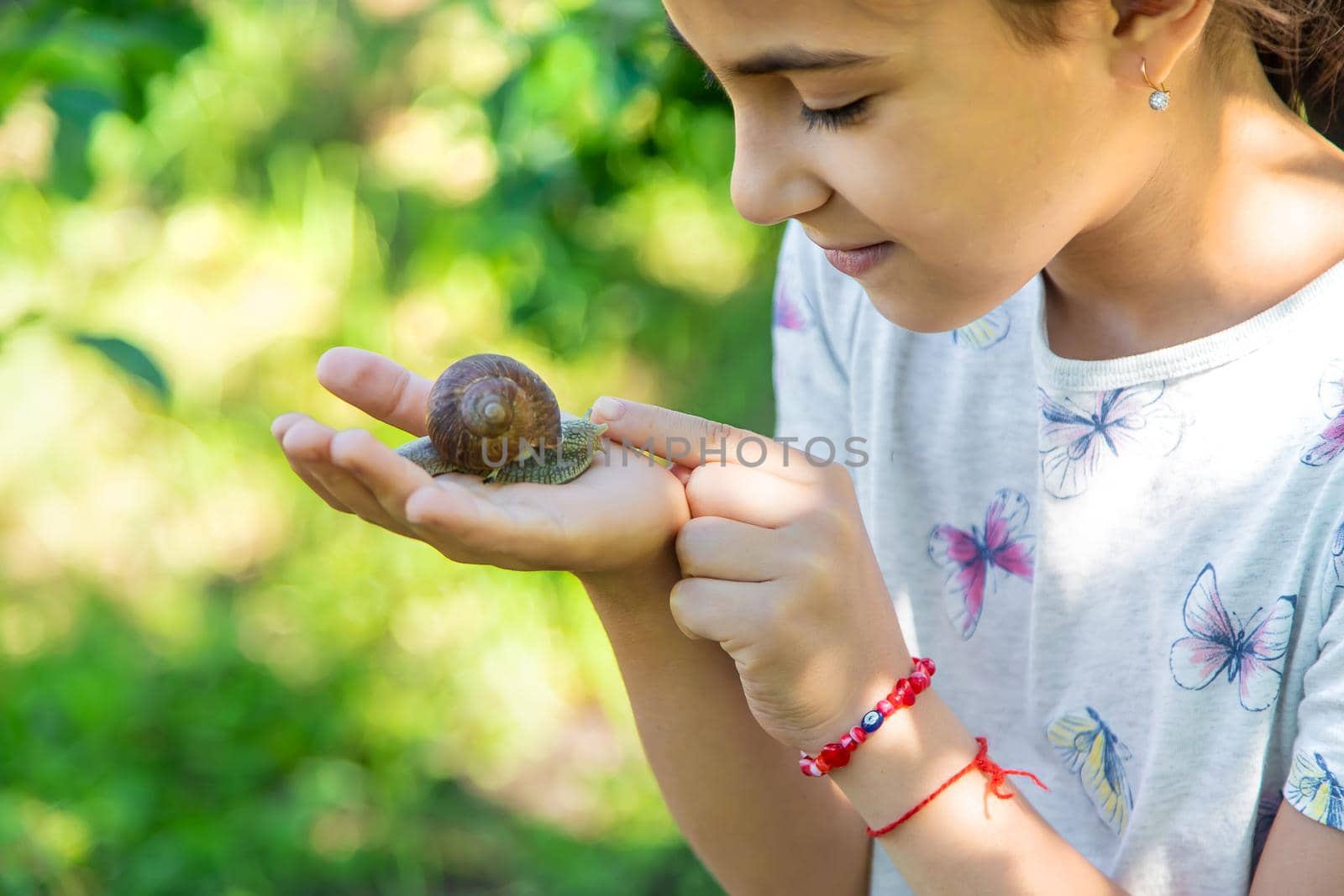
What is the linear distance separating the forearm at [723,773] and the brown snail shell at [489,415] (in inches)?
8.5

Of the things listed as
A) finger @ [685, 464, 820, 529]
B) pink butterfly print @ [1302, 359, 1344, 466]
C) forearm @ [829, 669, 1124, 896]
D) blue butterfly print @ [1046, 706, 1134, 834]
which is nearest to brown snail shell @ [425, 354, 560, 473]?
finger @ [685, 464, 820, 529]

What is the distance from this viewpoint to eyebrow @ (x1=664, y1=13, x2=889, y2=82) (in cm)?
107

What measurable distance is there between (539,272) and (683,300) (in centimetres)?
71

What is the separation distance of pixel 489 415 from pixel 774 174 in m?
0.42

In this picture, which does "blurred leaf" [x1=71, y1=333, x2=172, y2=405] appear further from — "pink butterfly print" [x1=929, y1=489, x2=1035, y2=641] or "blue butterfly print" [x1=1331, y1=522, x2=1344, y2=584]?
"blue butterfly print" [x1=1331, y1=522, x2=1344, y2=584]

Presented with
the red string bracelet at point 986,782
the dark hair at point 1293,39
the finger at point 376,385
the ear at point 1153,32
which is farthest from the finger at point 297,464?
the ear at point 1153,32

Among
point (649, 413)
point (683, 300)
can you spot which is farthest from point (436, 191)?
point (649, 413)

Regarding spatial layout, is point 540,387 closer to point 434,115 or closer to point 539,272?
point 539,272

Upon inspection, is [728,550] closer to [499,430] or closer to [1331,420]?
[499,430]

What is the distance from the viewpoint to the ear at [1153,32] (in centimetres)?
114

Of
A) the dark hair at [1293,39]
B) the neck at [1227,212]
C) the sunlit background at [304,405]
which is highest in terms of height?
the dark hair at [1293,39]

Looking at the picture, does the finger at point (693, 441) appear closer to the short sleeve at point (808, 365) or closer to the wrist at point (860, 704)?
the wrist at point (860, 704)

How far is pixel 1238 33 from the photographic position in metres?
1.31

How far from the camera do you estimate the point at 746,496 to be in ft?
3.96
